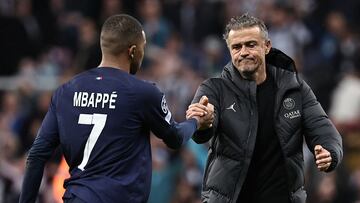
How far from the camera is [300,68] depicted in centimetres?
1474

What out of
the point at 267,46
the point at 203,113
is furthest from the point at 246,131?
the point at 267,46

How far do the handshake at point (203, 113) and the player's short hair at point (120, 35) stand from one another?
2.06ft

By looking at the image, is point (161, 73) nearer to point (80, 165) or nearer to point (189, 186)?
point (189, 186)

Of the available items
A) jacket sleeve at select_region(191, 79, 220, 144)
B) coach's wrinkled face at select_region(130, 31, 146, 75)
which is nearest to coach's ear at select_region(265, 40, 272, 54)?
jacket sleeve at select_region(191, 79, 220, 144)

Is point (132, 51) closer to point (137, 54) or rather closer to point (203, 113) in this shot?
point (137, 54)

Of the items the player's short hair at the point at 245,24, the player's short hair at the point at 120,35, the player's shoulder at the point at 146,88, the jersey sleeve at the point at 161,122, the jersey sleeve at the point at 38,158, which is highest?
the player's short hair at the point at 245,24

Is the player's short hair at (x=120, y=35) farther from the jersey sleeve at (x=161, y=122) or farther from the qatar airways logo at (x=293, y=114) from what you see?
the qatar airways logo at (x=293, y=114)

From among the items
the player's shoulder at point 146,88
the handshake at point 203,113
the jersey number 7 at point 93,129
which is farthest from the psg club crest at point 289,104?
the jersey number 7 at point 93,129

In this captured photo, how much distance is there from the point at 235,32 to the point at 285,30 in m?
7.86

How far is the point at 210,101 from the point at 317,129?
78 centimetres

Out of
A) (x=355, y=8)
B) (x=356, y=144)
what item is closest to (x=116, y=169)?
(x=356, y=144)

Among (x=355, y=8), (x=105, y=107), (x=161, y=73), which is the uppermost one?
(x=355, y=8)

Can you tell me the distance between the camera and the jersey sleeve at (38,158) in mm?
6691

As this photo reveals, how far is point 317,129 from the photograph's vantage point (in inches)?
287
